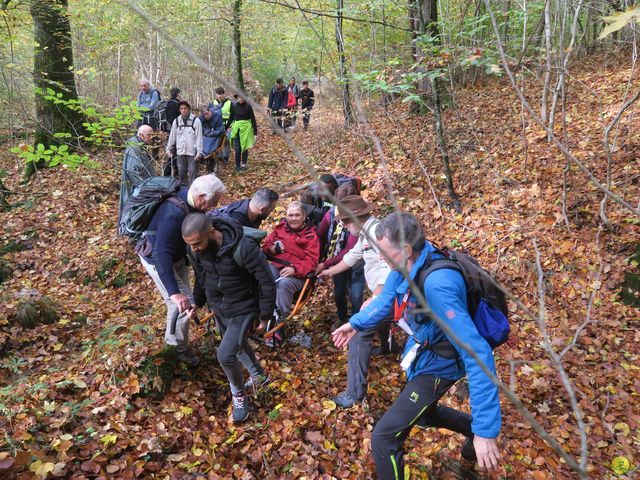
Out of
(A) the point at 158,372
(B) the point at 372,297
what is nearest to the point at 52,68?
(A) the point at 158,372

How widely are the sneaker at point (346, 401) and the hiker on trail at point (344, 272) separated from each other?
1155 millimetres

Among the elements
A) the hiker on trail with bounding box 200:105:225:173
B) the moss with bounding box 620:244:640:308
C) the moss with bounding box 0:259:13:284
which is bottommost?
the moss with bounding box 620:244:640:308

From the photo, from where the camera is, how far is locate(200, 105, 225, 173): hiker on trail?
32.8ft

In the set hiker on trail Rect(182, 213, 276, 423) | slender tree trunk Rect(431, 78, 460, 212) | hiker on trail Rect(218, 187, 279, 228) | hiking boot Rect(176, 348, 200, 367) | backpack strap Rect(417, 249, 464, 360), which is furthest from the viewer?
slender tree trunk Rect(431, 78, 460, 212)

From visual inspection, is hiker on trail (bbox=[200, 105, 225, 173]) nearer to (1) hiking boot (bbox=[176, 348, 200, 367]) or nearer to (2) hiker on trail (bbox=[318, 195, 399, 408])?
(1) hiking boot (bbox=[176, 348, 200, 367])

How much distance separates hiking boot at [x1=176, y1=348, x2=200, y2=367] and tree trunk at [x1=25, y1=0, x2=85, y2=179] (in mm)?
6443

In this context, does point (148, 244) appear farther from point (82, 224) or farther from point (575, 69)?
point (575, 69)

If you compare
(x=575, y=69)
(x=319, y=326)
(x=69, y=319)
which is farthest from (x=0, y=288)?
(x=575, y=69)

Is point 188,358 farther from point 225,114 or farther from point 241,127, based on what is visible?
point 225,114

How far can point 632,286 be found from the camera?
189 inches

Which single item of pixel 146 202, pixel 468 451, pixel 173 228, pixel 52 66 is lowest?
pixel 468 451

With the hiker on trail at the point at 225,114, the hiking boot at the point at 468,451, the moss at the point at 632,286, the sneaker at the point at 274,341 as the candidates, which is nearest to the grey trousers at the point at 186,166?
the hiker on trail at the point at 225,114

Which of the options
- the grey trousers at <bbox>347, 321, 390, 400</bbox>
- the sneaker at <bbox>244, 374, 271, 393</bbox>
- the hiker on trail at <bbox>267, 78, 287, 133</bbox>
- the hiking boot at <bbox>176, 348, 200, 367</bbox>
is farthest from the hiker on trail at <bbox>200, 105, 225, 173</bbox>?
the grey trousers at <bbox>347, 321, 390, 400</bbox>

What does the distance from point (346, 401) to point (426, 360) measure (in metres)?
1.53
